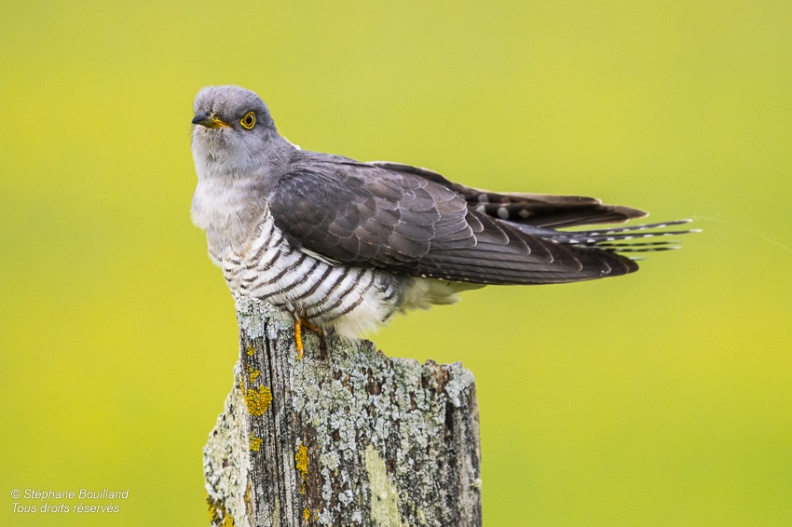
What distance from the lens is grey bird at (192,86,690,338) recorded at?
4.00 m

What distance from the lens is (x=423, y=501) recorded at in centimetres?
307

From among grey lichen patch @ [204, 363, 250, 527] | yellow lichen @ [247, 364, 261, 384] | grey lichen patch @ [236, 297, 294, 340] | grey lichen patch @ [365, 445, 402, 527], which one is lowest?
grey lichen patch @ [365, 445, 402, 527]

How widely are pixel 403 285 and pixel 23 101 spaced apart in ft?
20.9

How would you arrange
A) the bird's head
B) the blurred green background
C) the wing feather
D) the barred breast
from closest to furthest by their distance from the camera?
the barred breast → the wing feather → the bird's head → the blurred green background

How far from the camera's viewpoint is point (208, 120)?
4316 mm

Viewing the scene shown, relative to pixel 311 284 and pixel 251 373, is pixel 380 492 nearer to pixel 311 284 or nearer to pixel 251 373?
pixel 251 373

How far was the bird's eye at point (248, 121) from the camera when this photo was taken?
174 inches

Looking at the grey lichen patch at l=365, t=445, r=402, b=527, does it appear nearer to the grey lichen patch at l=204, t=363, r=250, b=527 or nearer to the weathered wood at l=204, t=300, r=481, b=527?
the weathered wood at l=204, t=300, r=481, b=527

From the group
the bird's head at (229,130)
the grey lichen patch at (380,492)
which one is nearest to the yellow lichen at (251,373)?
the grey lichen patch at (380,492)

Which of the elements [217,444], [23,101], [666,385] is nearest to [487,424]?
[666,385]

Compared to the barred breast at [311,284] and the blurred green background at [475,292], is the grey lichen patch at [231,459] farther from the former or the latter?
the blurred green background at [475,292]

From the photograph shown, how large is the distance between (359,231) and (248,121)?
2.62 feet

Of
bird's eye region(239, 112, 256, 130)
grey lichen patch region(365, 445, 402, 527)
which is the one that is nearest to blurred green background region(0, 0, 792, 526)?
bird's eye region(239, 112, 256, 130)

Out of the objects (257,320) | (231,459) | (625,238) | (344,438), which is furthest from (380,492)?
(625,238)
